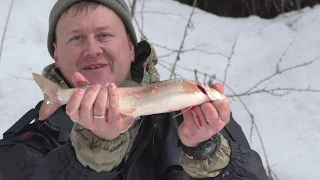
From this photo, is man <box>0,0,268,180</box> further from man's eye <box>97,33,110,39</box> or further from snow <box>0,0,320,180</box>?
snow <box>0,0,320,180</box>

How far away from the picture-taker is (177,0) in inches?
263

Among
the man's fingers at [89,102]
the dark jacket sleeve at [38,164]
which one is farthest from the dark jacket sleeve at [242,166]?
the man's fingers at [89,102]

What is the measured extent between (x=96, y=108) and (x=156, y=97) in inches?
9.8

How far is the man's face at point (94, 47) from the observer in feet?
7.32

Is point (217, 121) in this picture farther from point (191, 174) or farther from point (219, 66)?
point (219, 66)

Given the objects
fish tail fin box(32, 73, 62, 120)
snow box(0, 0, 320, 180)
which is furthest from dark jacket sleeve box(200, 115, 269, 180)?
snow box(0, 0, 320, 180)

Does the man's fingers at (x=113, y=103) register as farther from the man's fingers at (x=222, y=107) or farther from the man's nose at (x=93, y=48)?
the man's nose at (x=93, y=48)

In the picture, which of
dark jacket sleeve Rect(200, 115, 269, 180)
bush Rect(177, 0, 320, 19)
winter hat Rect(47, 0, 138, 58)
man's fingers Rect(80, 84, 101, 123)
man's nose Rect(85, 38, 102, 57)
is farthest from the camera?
bush Rect(177, 0, 320, 19)

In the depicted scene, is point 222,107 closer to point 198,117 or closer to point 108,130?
point 198,117

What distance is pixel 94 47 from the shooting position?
2230mm

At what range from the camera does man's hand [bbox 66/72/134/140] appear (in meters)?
1.65

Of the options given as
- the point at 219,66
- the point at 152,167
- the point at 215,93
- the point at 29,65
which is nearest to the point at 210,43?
the point at 219,66

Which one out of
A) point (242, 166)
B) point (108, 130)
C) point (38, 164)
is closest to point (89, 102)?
point (108, 130)

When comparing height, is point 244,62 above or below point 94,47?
below
